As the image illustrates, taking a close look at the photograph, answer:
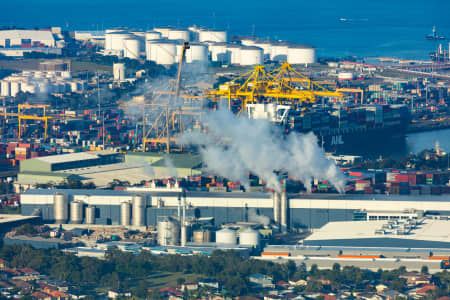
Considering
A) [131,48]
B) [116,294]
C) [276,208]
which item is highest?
[131,48]

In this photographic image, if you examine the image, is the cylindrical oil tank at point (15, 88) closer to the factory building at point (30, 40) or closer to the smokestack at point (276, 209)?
the factory building at point (30, 40)

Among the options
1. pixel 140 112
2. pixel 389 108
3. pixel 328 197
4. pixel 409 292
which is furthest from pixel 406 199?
pixel 389 108

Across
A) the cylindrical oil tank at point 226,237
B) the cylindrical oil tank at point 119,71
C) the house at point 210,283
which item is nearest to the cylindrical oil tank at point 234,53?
the cylindrical oil tank at point 119,71

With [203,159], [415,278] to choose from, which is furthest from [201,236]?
[203,159]

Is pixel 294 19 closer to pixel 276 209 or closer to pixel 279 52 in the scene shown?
pixel 279 52

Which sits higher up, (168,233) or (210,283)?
(168,233)

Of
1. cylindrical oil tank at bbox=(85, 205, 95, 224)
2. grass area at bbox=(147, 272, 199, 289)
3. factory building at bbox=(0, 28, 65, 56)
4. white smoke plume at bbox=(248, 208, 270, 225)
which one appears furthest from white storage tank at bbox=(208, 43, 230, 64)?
grass area at bbox=(147, 272, 199, 289)
